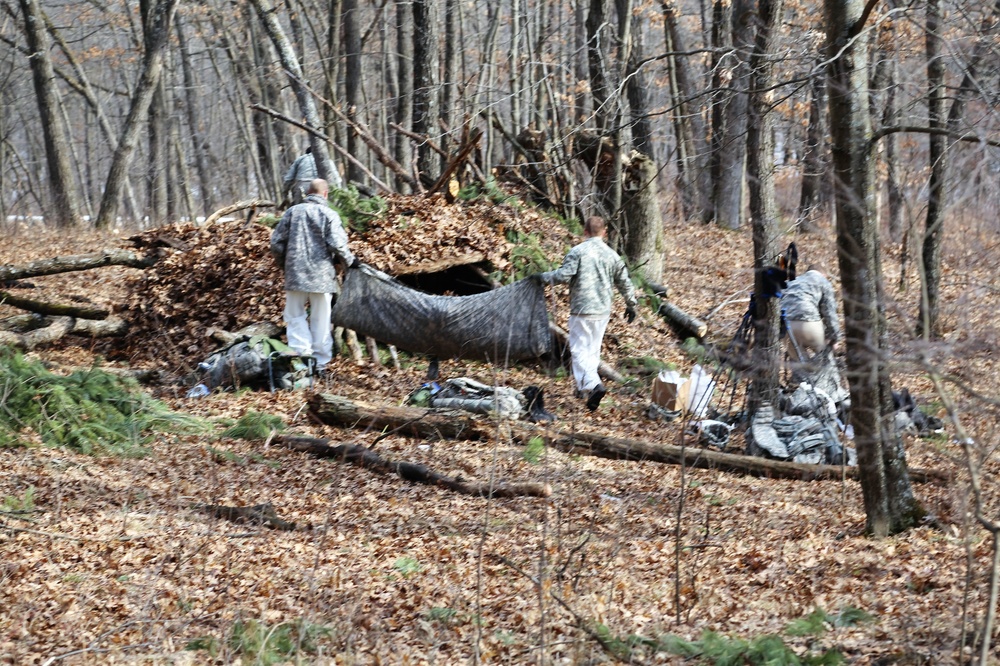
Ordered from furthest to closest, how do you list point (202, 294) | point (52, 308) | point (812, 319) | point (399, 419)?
point (52, 308) → point (202, 294) → point (812, 319) → point (399, 419)

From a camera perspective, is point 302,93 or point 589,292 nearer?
point 589,292

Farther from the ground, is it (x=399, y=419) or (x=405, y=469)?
(x=399, y=419)

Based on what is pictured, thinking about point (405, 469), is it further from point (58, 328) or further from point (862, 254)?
point (58, 328)

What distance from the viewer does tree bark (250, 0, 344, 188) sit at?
14.4m

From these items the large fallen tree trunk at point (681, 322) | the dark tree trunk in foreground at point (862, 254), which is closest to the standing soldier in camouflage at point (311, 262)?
the large fallen tree trunk at point (681, 322)

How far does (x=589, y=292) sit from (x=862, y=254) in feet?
15.8

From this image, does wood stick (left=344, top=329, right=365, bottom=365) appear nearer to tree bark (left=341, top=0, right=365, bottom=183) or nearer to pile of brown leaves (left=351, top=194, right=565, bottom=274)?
pile of brown leaves (left=351, top=194, right=565, bottom=274)

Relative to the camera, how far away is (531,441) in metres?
8.73

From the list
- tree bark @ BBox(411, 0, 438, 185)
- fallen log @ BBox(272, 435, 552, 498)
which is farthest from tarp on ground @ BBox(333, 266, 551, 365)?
tree bark @ BBox(411, 0, 438, 185)

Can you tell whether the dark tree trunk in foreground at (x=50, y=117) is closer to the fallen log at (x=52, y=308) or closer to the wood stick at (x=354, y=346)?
the fallen log at (x=52, y=308)

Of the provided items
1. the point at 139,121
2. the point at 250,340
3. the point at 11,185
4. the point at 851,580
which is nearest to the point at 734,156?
the point at 139,121

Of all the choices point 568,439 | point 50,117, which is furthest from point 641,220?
point 50,117

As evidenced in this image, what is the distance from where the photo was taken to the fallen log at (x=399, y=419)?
896 centimetres

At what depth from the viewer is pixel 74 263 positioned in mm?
13172
